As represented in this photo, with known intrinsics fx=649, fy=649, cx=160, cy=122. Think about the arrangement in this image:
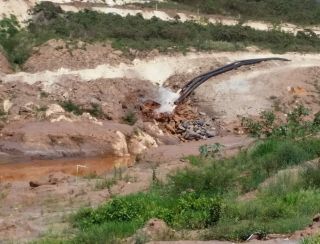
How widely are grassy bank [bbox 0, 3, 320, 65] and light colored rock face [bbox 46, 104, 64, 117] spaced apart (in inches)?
198

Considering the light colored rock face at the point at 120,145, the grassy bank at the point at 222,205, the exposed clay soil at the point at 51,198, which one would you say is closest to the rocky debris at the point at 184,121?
the light colored rock face at the point at 120,145

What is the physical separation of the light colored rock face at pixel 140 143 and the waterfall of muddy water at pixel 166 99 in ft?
11.1

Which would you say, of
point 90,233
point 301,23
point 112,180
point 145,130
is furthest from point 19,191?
point 301,23

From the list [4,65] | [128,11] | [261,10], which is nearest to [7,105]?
[4,65]

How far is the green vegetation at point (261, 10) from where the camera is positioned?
5927 centimetres

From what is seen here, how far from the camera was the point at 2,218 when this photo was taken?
15.6 meters

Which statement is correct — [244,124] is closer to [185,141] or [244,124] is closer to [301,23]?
[185,141]

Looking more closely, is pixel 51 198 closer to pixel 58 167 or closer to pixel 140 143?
pixel 58 167

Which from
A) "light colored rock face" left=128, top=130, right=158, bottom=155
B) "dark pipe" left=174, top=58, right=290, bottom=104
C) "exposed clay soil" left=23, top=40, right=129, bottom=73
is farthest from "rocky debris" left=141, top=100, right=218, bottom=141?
"exposed clay soil" left=23, top=40, right=129, bottom=73

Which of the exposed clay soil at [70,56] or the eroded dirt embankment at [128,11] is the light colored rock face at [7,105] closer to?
the exposed clay soil at [70,56]

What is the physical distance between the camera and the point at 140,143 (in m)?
30.7

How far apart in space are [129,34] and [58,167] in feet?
53.3

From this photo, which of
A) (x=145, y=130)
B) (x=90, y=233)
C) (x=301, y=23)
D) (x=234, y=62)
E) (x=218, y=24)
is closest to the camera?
(x=90, y=233)

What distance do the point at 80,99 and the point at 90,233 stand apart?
72.5 ft
